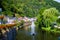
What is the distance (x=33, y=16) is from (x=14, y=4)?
1476mm

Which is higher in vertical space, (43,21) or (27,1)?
(27,1)

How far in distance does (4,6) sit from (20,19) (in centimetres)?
133

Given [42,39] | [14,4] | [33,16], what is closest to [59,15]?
[33,16]

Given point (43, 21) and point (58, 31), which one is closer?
point (58, 31)

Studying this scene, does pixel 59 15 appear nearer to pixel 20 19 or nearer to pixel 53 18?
pixel 53 18

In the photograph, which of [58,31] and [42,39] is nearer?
[42,39]

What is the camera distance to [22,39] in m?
10.4

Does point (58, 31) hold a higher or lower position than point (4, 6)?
lower

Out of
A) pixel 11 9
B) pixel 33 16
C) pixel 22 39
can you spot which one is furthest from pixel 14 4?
pixel 22 39

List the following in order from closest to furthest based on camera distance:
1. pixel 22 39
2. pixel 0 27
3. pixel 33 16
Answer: pixel 22 39, pixel 0 27, pixel 33 16

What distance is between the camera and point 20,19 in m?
15.8

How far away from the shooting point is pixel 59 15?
51.5 ft

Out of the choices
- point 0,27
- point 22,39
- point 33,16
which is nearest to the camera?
point 22,39

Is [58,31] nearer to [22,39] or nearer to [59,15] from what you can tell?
[59,15]
